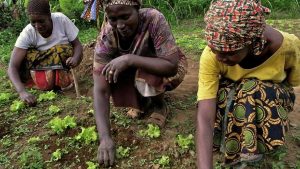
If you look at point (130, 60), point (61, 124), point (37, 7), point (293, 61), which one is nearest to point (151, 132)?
point (130, 60)

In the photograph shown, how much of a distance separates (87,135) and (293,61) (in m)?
1.64

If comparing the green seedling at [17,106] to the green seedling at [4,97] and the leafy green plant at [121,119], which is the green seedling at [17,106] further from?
the leafy green plant at [121,119]

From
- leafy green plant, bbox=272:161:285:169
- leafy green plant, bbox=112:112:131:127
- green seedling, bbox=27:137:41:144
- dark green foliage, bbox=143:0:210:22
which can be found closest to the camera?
leafy green plant, bbox=272:161:285:169

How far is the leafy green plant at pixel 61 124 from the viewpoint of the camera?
10.9 ft

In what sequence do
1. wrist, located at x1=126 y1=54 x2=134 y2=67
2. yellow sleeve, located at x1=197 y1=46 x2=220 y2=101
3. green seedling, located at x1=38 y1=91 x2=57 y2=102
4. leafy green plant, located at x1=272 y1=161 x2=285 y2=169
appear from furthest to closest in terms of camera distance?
green seedling, located at x1=38 y1=91 x2=57 y2=102
wrist, located at x1=126 y1=54 x2=134 y2=67
leafy green plant, located at x1=272 y1=161 x2=285 y2=169
yellow sleeve, located at x1=197 y1=46 x2=220 y2=101

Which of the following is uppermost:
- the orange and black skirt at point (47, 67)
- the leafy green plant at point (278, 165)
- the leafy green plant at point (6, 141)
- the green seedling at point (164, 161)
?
the orange and black skirt at point (47, 67)

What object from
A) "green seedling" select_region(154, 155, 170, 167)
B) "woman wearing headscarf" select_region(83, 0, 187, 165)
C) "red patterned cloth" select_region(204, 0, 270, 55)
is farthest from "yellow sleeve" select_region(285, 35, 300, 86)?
"green seedling" select_region(154, 155, 170, 167)

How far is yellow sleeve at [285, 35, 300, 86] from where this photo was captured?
2479 millimetres

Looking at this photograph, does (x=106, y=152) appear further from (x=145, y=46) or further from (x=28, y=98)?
(x=28, y=98)

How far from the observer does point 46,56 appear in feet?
13.9

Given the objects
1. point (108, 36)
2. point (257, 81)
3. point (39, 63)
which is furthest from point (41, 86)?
point (257, 81)

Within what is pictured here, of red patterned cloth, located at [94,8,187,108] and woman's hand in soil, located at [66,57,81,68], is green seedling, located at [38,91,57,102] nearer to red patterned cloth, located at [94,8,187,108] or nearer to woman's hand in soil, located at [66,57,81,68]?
woman's hand in soil, located at [66,57,81,68]

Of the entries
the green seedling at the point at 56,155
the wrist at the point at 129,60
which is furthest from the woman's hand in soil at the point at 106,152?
the wrist at the point at 129,60

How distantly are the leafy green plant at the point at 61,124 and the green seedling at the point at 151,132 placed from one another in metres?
0.61
